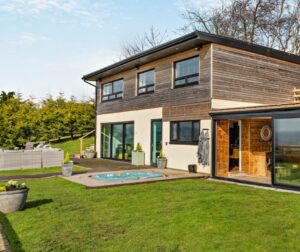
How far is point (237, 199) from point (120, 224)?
3.25m

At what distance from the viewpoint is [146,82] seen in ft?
51.1

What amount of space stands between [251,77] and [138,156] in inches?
260

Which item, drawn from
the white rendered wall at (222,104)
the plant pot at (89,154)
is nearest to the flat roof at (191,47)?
the white rendered wall at (222,104)

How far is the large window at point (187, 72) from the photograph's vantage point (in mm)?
12364

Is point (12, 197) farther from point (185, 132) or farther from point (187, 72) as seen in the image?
point (187, 72)

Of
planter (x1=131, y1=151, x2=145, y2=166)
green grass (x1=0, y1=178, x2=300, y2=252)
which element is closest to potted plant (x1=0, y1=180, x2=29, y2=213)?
green grass (x1=0, y1=178, x2=300, y2=252)

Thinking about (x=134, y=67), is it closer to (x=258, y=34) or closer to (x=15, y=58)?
(x=15, y=58)

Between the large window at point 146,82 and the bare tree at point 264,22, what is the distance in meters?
11.9

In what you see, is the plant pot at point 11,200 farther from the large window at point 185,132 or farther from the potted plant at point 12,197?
the large window at point 185,132

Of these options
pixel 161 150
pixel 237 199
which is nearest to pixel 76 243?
pixel 237 199

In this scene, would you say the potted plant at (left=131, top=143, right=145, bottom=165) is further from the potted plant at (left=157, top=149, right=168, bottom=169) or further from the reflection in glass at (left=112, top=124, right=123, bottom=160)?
the reflection in glass at (left=112, top=124, right=123, bottom=160)

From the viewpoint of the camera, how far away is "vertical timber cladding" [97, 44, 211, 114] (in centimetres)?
1180

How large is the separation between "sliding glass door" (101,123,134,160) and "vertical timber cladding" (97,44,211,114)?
1.06 metres

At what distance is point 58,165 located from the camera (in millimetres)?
14039
